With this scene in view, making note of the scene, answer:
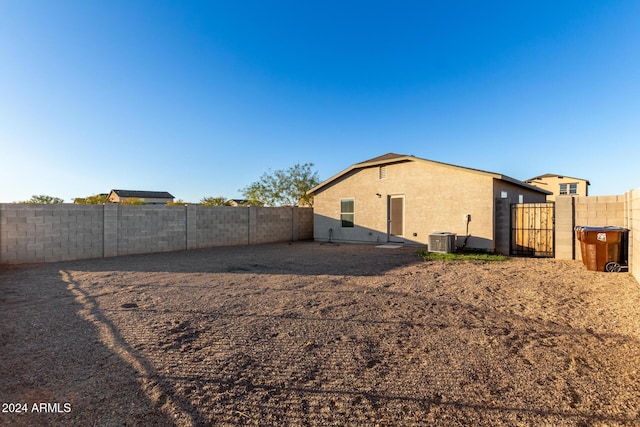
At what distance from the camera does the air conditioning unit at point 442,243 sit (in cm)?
1039

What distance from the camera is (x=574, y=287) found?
582cm

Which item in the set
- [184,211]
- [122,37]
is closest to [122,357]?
[184,211]

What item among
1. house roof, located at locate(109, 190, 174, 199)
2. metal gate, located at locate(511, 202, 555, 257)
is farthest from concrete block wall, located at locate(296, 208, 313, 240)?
house roof, located at locate(109, 190, 174, 199)

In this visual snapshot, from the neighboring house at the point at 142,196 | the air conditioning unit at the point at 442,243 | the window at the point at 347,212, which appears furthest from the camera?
the neighboring house at the point at 142,196

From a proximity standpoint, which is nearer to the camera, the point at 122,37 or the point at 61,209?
the point at 61,209

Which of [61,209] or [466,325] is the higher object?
[61,209]

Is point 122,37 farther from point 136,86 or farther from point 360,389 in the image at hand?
point 360,389

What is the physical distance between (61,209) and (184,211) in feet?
12.7

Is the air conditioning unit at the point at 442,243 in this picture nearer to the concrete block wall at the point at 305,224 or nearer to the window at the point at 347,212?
the window at the point at 347,212

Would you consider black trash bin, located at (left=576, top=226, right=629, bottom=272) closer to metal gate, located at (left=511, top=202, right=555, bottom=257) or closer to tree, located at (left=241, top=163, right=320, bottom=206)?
metal gate, located at (left=511, top=202, right=555, bottom=257)

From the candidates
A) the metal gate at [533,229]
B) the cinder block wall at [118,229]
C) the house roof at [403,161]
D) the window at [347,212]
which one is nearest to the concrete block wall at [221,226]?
the cinder block wall at [118,229]

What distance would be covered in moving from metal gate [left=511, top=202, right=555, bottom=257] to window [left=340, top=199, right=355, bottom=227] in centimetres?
681

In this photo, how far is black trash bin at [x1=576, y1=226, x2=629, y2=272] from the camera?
7.14 m

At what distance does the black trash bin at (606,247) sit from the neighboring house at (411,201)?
3.13 metres
